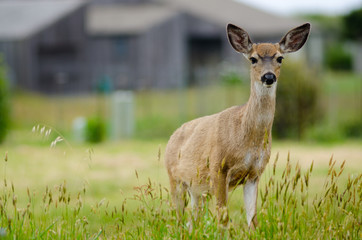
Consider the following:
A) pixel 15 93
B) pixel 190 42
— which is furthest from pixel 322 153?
pixel 190 42

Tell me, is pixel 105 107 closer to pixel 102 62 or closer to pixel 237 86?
pixel 237 86

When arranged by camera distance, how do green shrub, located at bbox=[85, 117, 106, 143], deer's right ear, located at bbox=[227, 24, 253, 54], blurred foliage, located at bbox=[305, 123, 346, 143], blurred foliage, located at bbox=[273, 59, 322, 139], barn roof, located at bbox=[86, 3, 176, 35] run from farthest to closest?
barn roof, located at bbox=[86, 3, 176, 35]
blurred foliage, located at bbox=[273, 59, 322, 139]
green shrub, located at bbox=[85, 117, 106, 143]
blurred foliage, located at bbox=[305, 123, 346, 143]
deer's right ear, located at bbox=[227, 24, 253, 54]

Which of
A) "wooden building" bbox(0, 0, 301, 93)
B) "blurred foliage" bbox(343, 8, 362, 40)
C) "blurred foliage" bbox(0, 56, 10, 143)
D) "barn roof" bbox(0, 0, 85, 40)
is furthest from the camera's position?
"blurred foliage" bbox(343, 8, 362, 40)

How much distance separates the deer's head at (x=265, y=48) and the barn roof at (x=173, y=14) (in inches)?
1191

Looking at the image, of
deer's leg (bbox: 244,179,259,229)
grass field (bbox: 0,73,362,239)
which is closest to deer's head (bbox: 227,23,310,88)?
grass field (bbox: 0,73,362,239)

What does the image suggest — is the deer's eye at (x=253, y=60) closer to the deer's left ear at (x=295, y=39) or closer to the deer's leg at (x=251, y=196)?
the deer's left ear at (x=295, y=39)

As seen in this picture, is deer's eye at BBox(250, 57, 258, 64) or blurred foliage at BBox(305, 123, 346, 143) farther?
blurred foliage at BBox(305, 123, 346, 143)

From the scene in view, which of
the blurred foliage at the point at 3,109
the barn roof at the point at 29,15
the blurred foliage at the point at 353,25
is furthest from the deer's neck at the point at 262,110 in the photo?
the blurred foliage at the point at 353,25

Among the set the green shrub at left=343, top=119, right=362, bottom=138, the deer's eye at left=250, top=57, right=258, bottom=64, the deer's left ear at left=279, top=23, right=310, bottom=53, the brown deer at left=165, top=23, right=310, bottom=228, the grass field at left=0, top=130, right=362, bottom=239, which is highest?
the deer's left ear at left=279, top=23, right=310, bottom=53

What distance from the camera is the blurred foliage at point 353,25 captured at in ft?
138

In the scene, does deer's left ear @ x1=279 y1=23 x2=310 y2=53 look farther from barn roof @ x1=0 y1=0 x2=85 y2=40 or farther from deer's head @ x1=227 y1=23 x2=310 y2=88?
barn roof @ x1=0 y1=0 x2=85 y2=40

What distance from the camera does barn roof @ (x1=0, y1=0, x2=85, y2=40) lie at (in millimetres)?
32500

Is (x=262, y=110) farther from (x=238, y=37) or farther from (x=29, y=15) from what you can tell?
(x=29, y=15)

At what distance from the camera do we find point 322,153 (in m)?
14.8
